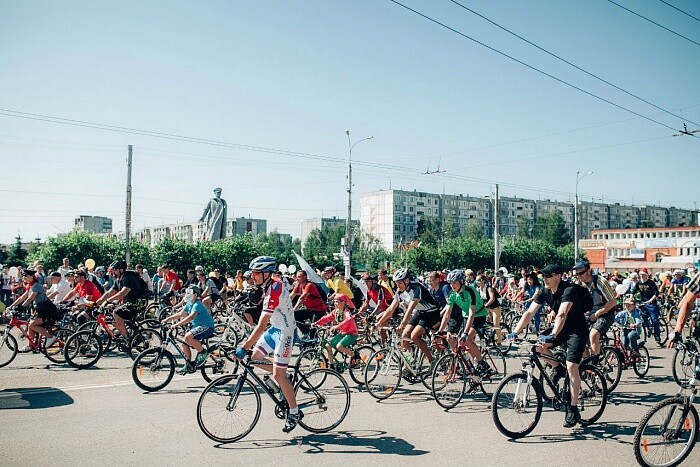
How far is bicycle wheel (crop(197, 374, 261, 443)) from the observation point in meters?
6.24

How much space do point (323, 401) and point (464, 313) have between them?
3.50 meters

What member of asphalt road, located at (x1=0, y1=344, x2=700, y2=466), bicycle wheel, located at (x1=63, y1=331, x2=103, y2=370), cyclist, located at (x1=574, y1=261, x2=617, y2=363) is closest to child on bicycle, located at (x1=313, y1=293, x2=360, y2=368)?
asphalt road, located at (x1=0, y1=344, x2=700, y2=466)

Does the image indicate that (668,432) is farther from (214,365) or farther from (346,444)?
(214,365)

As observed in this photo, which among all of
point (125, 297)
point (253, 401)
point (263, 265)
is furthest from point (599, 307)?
point (125, 297)

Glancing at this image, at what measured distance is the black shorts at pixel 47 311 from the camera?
36.4 feet

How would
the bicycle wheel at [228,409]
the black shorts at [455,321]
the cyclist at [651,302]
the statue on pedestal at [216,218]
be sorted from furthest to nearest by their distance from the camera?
the statue on pedestal at [216,218]
the cyclist at [651,302]
the black shorts at [455,321]
the bicycle wheel at [228,409]

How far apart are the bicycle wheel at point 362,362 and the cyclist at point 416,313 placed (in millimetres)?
563

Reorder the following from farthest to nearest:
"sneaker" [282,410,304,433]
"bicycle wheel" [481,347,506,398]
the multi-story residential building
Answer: the multi-story residential building → "bicycle wheel" [481,347,506,398] → "sneaker" [282,410,304,433]

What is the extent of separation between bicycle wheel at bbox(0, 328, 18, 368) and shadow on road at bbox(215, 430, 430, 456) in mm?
6712

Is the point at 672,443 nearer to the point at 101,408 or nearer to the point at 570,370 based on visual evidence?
the point at 570,370

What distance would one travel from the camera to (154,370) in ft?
29.1

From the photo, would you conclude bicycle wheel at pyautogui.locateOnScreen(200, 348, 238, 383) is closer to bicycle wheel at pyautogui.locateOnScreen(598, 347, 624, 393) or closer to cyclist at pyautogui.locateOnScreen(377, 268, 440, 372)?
cyclist at pyautogui.locateOnScreen(377, 268, 440, 372)

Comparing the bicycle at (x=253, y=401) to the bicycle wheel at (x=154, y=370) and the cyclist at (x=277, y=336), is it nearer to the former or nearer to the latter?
the cyclist at (x=277, y=336)

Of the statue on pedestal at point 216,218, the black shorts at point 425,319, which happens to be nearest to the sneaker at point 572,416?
the black shorts at point 425,319
